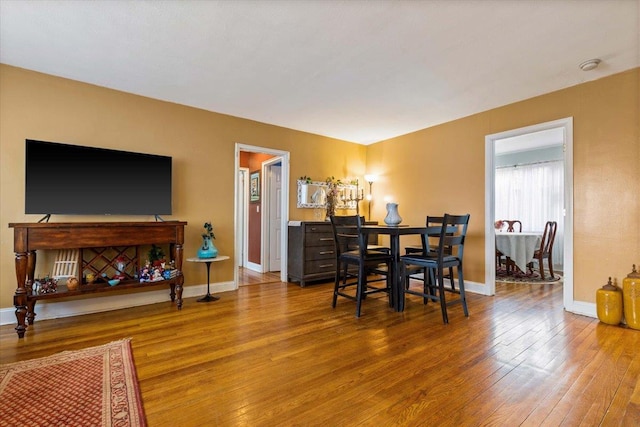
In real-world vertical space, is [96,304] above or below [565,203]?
below

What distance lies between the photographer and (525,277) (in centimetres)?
500

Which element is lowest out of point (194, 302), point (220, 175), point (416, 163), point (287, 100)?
point (194, 302)

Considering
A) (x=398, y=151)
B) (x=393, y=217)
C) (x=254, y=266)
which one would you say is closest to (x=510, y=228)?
(x=398, y=151)

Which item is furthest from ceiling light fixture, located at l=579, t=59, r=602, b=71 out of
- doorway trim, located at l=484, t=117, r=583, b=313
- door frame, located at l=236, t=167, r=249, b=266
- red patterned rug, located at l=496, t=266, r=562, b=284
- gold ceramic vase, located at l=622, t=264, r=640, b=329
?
door frame, located at l=236, t=167, r=249, b=266

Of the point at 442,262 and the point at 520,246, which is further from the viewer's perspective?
the point at 520,246

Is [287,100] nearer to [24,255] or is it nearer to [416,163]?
[416,163]

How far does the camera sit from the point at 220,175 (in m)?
4.06

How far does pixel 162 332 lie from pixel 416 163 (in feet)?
13.2

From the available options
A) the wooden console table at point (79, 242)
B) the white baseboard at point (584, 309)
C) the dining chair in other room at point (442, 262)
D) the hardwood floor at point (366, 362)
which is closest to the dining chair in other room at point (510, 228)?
the hardwood floor at point (366, 362)

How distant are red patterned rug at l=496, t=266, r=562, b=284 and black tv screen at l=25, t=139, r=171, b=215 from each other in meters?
5.05

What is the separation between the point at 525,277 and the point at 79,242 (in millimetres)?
6018

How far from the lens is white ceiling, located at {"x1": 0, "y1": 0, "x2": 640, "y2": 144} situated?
2.07 meters

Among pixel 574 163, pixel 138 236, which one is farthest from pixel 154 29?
pixel 574 163

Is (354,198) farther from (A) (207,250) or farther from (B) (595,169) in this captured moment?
(B) (595,169)
